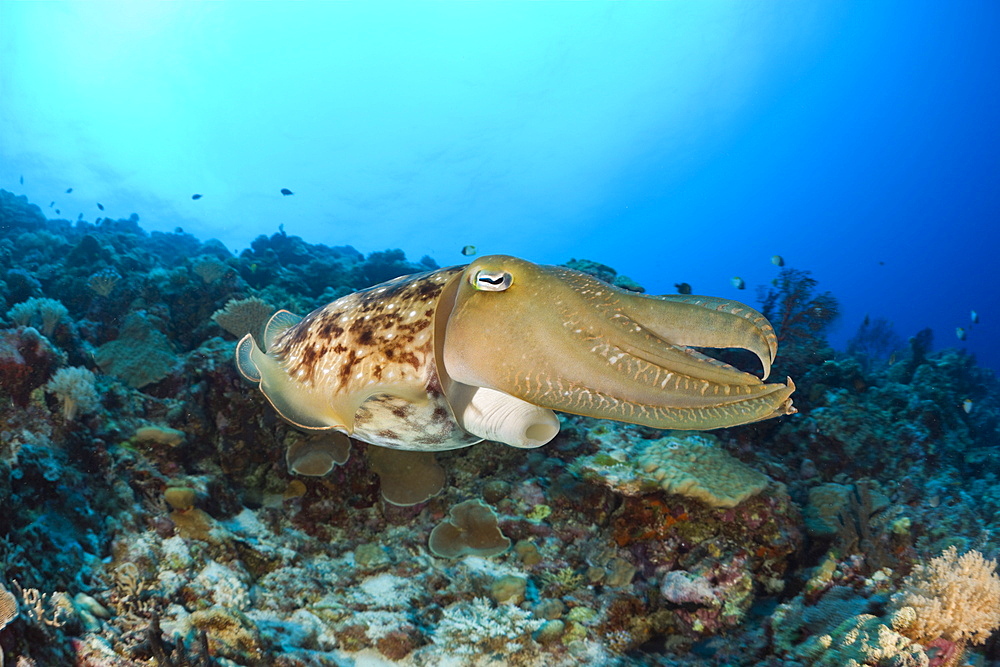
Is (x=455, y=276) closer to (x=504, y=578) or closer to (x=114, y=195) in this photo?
(x=504, y=578)

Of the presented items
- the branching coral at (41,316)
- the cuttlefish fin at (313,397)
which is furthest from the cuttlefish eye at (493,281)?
the branching coral at (41,316)

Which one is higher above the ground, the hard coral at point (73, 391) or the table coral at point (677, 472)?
the table coral at point (677, 472)

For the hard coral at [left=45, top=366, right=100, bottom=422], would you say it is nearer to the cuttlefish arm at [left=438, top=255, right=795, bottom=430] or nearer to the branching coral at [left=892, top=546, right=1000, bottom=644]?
the cuttlefish arm at [left=438, top=255, right=795, bottom=430]

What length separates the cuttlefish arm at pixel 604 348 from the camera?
167 cm

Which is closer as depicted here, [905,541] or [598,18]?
[905,541]

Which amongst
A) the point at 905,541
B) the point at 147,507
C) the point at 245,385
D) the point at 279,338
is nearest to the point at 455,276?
the point at 279,338

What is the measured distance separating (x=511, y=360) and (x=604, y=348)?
391 mm

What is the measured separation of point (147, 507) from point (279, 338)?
1.61 meters

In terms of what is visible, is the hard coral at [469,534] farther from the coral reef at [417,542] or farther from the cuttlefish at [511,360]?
the cuttlefish at [511,360]

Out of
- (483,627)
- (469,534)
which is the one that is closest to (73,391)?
(469,534)

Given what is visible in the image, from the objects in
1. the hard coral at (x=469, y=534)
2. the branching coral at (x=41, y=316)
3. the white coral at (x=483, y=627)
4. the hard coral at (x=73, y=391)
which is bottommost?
the white coral at (x=483, y=627)

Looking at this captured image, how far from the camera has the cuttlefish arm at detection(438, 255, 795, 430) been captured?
65.8 inches

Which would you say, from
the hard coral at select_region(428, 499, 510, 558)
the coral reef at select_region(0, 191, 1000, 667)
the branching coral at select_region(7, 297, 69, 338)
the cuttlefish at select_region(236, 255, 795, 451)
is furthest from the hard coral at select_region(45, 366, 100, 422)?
the hard coral at select_region(428, 499, 510, 558)

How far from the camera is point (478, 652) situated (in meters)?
3.29
